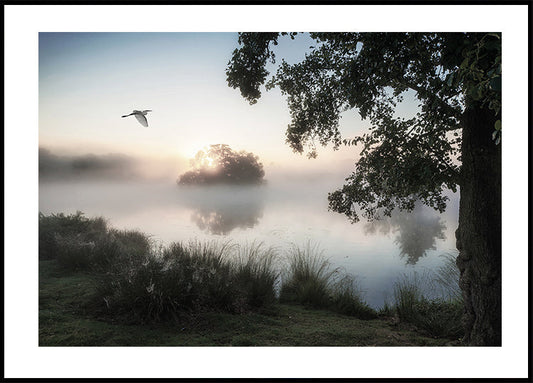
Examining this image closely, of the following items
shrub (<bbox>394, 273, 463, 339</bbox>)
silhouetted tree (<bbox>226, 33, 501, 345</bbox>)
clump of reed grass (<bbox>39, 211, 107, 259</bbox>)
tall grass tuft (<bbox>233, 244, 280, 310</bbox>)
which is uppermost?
silhouetted tree (<bbox>226, 33, 501, 345</bbox>)

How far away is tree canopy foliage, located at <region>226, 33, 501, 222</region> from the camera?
2217 millimetres

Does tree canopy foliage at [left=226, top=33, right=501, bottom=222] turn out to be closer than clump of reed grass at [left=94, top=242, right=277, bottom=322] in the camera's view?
Yes

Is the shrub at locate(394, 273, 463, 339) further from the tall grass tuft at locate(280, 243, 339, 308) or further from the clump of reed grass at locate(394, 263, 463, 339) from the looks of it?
the tall grass tuft at locate(280, 243, 339, 308)

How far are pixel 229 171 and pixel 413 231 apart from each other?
25.3 ft

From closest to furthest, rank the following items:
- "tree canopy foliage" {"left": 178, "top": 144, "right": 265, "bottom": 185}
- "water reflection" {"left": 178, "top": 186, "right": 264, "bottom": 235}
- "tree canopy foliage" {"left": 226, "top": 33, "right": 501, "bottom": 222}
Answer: "tree canopy foliage" {"left": 226, "top": 33, "right": 501, "bottom": 222}
"tree canopy foliage" {"left": 178, "top": 144, "right": 265, "bottom": 185}
"water reflection" {"left": 178, "top": 186, "right": 264, "bottom": 235}

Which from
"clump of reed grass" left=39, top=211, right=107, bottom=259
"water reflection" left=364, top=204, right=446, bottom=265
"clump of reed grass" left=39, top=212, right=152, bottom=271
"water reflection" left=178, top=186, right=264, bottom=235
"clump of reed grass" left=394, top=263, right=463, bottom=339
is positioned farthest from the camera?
"water reflection" left=364, top=204, right=446, bottom=265

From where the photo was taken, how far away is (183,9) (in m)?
2.27

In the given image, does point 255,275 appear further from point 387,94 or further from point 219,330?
point 387,94

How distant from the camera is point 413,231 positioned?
11094 millimetres

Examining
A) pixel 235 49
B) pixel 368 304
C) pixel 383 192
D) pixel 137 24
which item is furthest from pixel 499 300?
pixel 137 24

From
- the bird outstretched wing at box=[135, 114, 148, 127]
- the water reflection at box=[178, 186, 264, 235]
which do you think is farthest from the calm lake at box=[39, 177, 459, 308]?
the bird outstretched wing at box=[135, 114, 148, 127]

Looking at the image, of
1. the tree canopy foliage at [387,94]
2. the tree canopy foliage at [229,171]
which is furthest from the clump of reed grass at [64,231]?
the tree canopy foliage at [387,94]

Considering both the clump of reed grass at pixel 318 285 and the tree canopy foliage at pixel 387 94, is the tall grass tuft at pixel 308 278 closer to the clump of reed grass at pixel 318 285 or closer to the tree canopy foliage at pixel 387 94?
the clump of reed grass at pixel 318 285

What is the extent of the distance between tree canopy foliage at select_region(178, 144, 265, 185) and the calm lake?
0.96 feet
